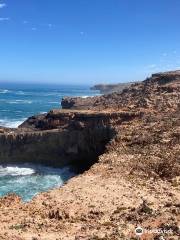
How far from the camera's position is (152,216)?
2314 centimetres

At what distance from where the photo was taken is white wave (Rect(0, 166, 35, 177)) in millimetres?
53219

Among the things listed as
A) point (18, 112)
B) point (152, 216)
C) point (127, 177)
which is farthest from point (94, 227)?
point (18, 112)

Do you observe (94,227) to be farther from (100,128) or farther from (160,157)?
(100,128)

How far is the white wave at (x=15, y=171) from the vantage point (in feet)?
175

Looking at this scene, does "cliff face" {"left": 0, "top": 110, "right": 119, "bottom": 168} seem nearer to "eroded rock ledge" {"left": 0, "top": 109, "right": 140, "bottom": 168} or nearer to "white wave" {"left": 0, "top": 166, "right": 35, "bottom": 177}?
"eroded rock ledge" {"left": 0, "top": 109, "right": 140, "bottom": 168}

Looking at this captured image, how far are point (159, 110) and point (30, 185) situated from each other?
21.5 metres

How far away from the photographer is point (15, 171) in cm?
5475

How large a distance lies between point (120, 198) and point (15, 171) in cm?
2621

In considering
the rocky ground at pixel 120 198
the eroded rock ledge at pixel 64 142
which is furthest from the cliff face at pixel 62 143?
the rocky ground at pixel 120 198

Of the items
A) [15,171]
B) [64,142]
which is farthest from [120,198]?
[64,142]

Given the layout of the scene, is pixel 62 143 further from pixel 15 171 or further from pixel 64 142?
pixel 15 171

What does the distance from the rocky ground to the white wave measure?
10929mm

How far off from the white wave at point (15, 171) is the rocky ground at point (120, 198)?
35.9 feet

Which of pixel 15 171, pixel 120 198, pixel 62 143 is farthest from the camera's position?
pixel 62 143
